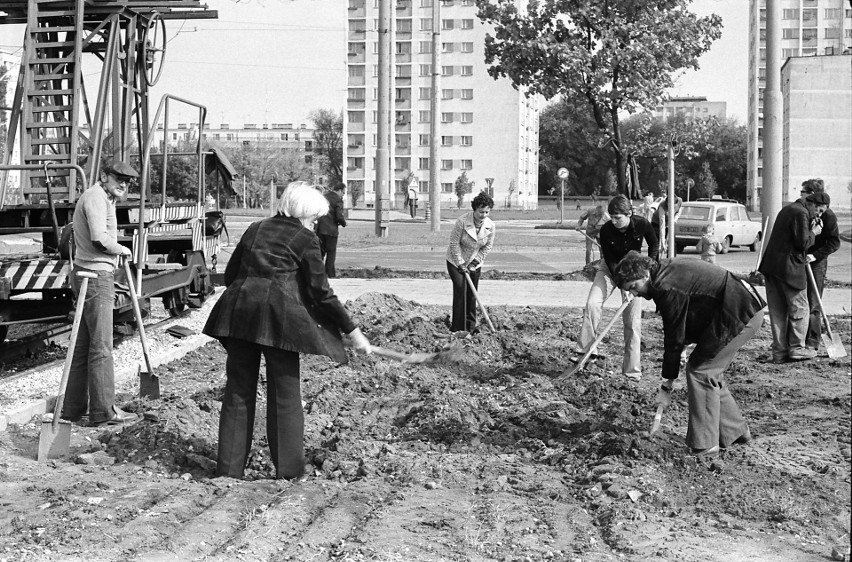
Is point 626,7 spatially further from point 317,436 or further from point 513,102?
point 513,102

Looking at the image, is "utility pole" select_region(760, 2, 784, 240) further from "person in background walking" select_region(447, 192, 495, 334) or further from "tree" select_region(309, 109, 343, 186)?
"tree" select_region(309, 109, 343, 186)

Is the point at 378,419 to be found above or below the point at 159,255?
below

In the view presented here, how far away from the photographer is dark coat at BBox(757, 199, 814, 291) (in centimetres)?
1062

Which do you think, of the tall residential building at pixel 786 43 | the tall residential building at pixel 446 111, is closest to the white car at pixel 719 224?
the tall residential building at pixel 786 43

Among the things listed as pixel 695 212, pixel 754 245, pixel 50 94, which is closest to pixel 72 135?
pixel 50 94

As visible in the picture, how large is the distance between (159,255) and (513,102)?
278 feet

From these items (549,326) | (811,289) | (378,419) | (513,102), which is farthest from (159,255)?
(513,102)

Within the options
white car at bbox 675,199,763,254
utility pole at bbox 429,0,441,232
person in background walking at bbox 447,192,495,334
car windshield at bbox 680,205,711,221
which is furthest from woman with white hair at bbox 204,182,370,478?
utility pole at bbox 429,0,441,232

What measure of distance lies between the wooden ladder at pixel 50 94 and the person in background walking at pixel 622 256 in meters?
5.56

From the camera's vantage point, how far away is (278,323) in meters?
6.37

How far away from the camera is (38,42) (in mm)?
12156

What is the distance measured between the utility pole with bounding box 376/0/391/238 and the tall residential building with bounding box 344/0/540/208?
6505 centimetres

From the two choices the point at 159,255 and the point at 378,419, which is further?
the point at 159,255

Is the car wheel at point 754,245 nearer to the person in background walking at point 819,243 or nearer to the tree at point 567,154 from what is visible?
the person in background walking at point 819,243
